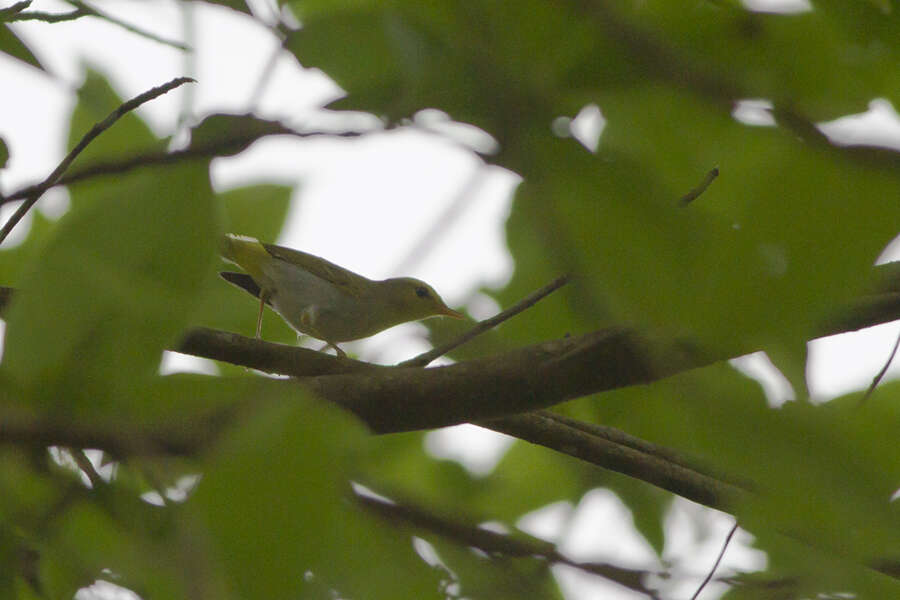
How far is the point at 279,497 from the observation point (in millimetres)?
548

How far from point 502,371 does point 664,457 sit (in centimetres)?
62

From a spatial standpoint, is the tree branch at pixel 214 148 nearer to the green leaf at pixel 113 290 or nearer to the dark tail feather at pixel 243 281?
the green leaf at pixel 113 290

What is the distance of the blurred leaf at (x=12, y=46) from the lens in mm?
1008

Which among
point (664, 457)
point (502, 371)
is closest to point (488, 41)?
point (502, 371)

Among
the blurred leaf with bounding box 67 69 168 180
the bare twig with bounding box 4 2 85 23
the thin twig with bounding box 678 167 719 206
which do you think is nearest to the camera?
the thin twig with bounding box 678 167 719 206

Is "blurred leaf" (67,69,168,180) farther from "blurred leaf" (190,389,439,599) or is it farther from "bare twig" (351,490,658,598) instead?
"blurred leaf" (190,389,439,599)

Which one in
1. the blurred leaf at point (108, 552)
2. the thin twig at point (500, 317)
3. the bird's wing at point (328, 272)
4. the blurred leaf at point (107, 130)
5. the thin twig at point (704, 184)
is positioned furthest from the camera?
A: the bird's wing at point (328, 272)

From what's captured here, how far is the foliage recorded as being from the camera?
0.51m

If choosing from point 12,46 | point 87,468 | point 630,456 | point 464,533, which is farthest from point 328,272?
point 87,468

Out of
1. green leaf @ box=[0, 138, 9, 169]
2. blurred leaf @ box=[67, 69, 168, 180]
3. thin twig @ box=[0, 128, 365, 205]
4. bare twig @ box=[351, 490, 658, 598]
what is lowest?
bare twig @ box=[351, 490, 658, 598]

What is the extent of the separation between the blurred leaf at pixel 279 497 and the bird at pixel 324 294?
14.3 ft

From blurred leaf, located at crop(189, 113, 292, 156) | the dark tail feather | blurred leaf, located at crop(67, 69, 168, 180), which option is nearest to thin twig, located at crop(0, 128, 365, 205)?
blurred leaf, located at crop(189, 113, 292, 156)

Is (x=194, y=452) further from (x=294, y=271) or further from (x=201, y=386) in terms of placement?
(x=294, y=271)

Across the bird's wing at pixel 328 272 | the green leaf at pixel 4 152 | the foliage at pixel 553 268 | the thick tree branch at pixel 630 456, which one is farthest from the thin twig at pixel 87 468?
the bird's wing at pixel 328 272
